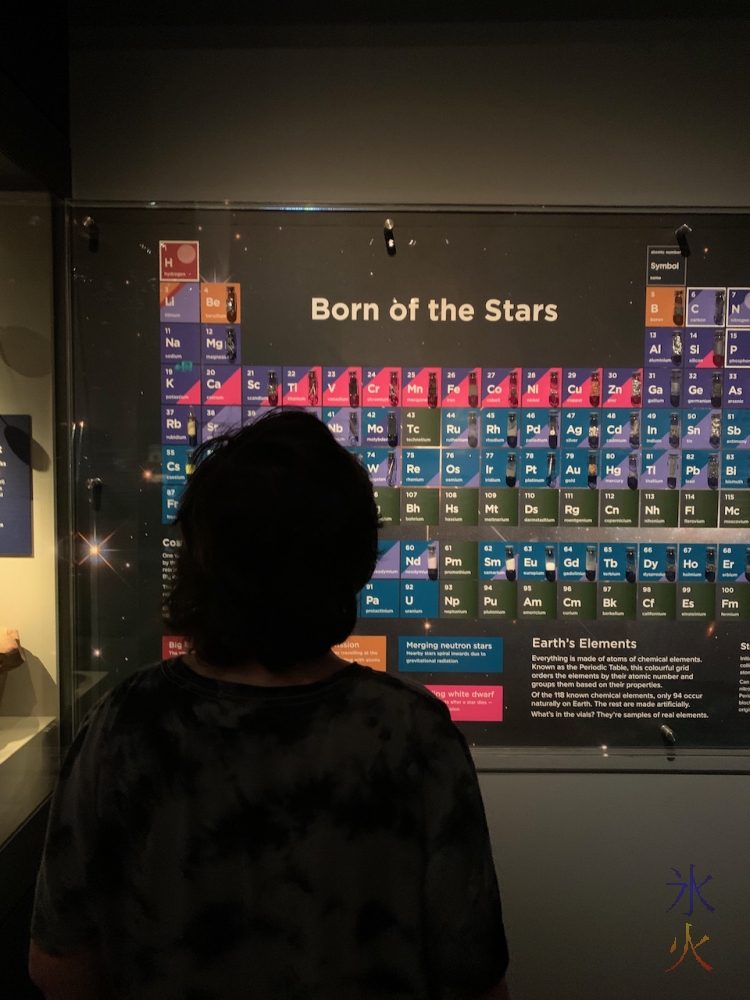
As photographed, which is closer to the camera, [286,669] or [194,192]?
[286,669]

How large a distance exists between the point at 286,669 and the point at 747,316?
1428 millimetres

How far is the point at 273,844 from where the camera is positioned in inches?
26.7

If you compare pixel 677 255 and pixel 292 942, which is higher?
pixel 677 255

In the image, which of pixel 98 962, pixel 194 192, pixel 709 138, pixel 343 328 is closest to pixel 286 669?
pixel 98 962

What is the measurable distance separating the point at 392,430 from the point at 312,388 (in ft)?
0.72

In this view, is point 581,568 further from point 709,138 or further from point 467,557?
point 709,138

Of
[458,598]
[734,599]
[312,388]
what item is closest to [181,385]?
[312,388]

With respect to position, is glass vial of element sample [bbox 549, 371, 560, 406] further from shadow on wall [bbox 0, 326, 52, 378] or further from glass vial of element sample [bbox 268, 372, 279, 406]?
shadow on wall [bbox 0, 326, 52, 378]

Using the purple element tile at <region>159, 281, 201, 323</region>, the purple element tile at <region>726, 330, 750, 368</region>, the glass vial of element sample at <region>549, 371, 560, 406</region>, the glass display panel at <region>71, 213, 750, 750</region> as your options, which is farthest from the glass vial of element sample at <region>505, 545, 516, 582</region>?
the purple element tile at <region>159, 281, 201, 323</region>

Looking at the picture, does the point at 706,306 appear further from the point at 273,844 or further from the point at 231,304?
the point at 273,844

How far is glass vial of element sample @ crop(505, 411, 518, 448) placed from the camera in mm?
1513

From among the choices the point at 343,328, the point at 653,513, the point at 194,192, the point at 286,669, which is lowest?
the point at 286,669

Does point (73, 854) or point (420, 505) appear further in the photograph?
point (420, 505)

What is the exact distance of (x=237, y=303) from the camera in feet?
4.91
